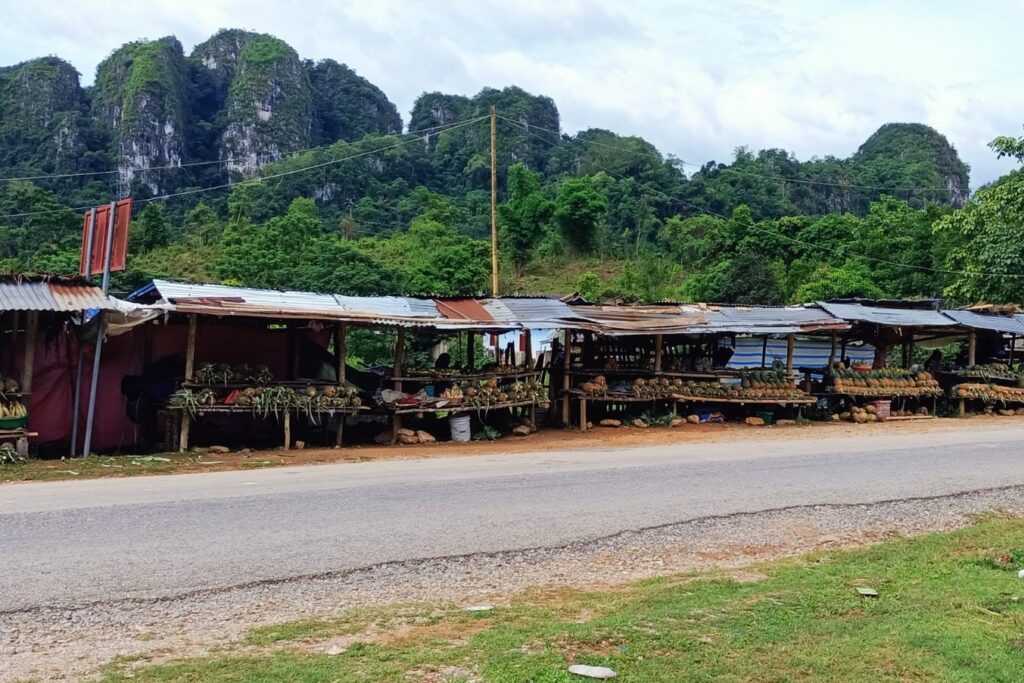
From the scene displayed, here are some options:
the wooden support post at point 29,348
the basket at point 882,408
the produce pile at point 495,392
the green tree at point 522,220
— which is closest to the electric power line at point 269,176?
the green tree at point 522,220

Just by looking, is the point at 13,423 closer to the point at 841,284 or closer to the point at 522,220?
the point at 841,284

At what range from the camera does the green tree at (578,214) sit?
47.4 metres

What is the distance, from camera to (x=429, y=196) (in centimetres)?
6266

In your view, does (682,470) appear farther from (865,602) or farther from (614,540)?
(865,602)

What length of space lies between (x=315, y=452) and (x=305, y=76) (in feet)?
286

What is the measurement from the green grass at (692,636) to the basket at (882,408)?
47.9ft

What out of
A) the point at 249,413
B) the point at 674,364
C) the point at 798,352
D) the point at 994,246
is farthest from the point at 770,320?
the point at 994,246

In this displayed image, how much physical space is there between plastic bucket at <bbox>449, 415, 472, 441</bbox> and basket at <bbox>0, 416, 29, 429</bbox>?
23.0ft

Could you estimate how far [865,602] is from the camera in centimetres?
584

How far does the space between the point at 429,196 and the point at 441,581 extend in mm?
57710

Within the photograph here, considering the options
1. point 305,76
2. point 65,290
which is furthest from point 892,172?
point 65,290

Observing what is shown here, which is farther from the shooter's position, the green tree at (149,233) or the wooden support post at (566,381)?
the green tree at (149,233)

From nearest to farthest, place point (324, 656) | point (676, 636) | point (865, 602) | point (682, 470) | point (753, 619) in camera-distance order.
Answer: point (324, 656) < point (676, 636) < point (753, 619) < point (865, 602) < point (682, 470)

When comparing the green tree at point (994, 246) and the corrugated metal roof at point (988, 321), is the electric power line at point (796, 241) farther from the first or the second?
the corrugated metal roof at point (988, 321)
